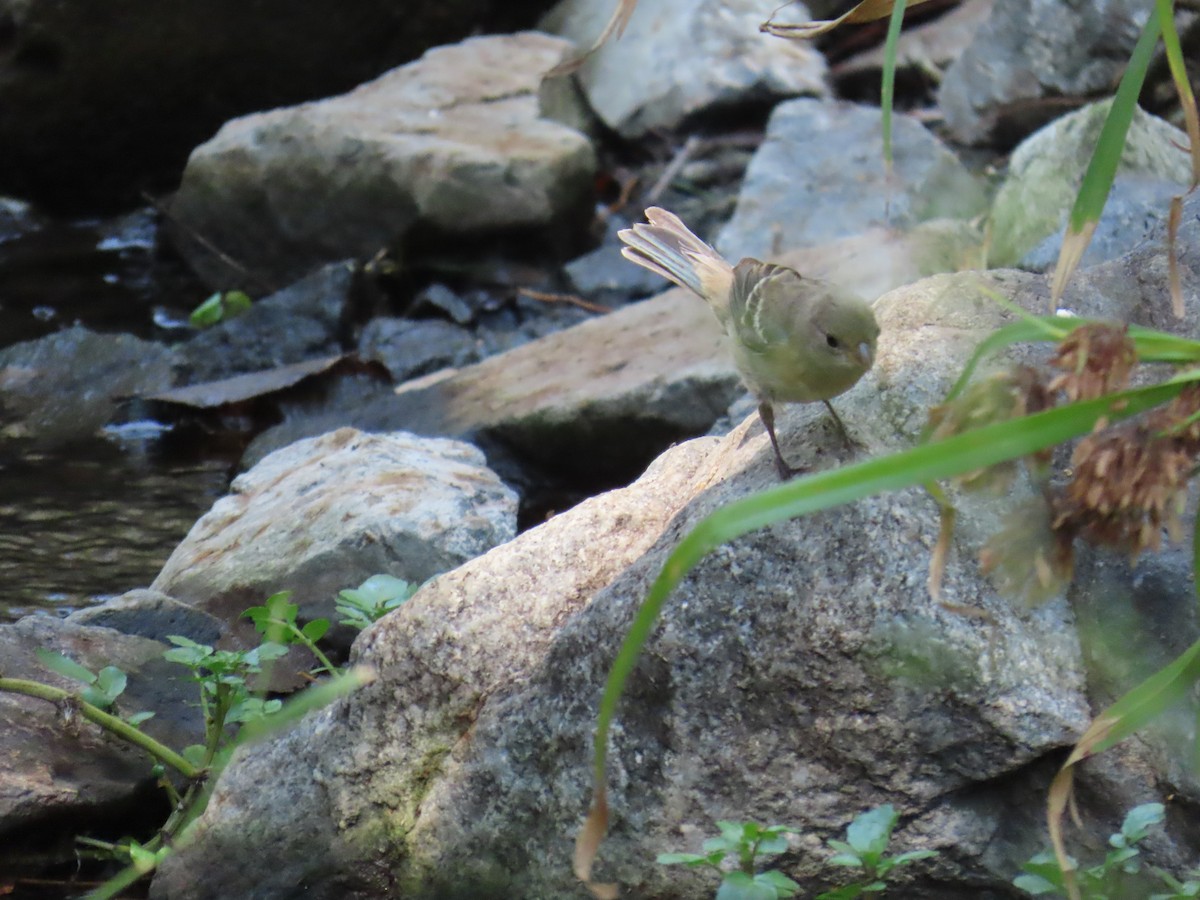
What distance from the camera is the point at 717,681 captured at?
2367mm

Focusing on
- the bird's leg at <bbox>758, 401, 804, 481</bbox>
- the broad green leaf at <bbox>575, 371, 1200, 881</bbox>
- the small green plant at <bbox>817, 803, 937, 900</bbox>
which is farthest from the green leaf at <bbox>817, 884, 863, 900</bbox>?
the bird's leg at <bbox>758, 401, 804, 481</bbox>

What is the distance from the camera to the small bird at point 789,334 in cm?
273

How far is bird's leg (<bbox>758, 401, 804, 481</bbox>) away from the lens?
270cm

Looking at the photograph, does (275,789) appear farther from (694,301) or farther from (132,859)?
(694,301)

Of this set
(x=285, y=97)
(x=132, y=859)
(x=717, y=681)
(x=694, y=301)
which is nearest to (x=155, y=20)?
(x=285, y=97)

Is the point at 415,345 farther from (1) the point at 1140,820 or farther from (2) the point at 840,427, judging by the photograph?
(1) the point at 1140,820

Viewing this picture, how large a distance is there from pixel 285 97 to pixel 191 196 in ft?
6.35

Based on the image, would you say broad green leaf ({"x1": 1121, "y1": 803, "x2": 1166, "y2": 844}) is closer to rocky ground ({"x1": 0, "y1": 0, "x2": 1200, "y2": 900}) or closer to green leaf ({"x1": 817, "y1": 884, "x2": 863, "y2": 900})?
rocky ground ({"x1": 0, "y1": 0, "x2": 1200, "y2": 900})

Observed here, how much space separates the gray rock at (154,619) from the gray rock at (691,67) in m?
6.46

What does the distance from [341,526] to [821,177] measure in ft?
15.4

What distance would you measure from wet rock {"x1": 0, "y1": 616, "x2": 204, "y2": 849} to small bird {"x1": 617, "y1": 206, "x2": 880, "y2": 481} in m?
1.49

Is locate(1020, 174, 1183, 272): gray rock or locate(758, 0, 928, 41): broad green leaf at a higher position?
locate(758, 0, 928, 41): broad green leaf

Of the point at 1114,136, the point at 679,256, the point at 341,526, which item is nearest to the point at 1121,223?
the point at 679,256

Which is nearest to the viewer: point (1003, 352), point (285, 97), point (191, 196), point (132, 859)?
point (1003, 352)
